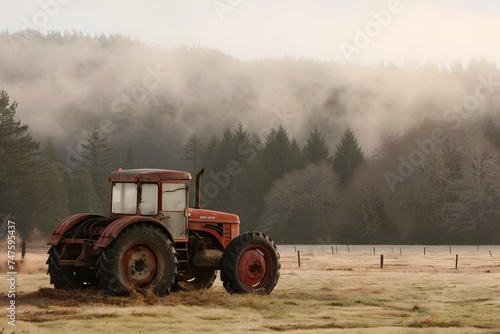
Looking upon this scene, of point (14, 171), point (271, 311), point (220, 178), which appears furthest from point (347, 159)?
point (271, 311)

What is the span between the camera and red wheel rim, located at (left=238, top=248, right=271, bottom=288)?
62.2 feet

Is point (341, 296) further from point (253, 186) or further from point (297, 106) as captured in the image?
point (297, 106)

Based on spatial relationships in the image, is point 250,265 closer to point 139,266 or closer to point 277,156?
point 139,266

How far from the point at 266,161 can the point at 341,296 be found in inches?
3441

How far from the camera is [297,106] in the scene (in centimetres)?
18225

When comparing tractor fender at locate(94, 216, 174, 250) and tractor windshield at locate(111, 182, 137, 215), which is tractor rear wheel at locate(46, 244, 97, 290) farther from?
tractor fender at locate(94, 216, 174, 250)

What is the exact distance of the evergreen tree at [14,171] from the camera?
8036 cm

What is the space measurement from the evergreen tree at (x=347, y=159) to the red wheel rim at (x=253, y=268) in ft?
264

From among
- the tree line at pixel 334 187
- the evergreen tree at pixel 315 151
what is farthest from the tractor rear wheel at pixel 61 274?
the evergreen tree at pixel 315 151

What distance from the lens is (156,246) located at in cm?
1756

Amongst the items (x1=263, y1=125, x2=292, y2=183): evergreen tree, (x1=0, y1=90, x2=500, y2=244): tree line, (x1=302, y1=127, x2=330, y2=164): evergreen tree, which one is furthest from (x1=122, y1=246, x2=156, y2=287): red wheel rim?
(x1=263, y1=125, x2=292, y2=183): evergreen tree

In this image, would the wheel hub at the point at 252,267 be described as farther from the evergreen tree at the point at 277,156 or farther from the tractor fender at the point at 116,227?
the evergreen tree at the point at 277,156

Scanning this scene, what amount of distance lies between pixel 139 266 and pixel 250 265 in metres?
2.87

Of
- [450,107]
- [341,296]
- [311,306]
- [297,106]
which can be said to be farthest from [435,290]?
[297,106]
